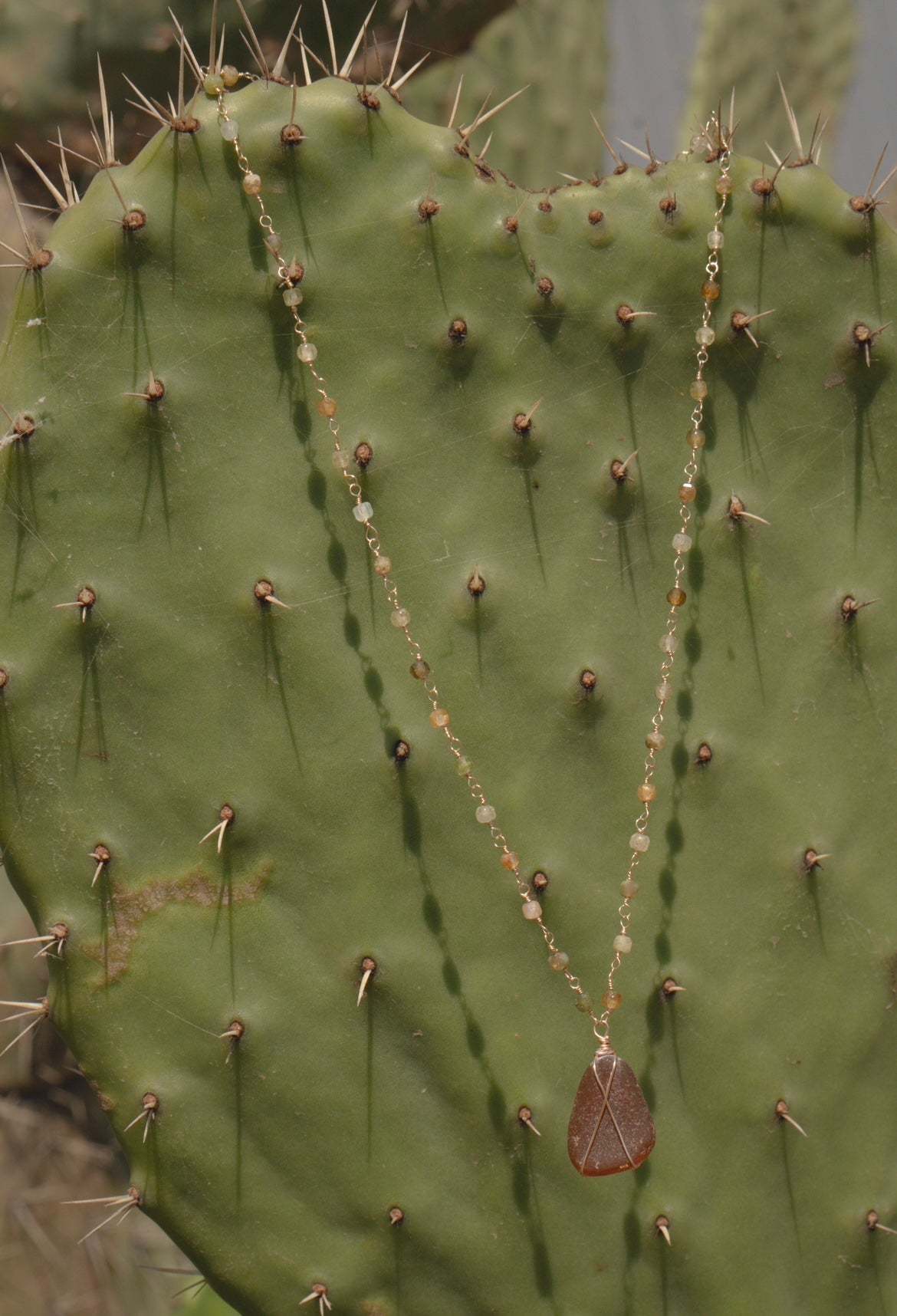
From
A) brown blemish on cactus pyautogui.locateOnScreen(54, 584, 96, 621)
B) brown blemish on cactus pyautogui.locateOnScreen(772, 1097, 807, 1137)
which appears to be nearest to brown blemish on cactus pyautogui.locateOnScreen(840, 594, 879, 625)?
brown blemish on cactus pyautogui.locateOnScreen(772, 1097, 807, 1137)

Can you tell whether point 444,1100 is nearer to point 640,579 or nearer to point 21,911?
point 640,579

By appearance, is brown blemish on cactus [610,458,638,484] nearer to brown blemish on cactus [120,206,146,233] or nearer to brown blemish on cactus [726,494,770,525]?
brown blemish on cactus [726,494,770,525]

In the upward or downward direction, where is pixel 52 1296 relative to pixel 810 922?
downward

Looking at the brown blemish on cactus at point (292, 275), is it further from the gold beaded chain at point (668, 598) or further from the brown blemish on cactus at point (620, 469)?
the brown blemish on cactus at point (620, 469)

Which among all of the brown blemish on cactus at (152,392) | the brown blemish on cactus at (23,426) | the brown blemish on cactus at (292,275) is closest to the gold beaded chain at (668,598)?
the brown blemish on cactus at (292,275)

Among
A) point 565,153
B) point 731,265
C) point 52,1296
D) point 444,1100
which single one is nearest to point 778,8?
point 565,153

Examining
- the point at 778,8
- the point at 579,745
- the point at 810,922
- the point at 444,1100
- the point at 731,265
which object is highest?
the point at 778,8
